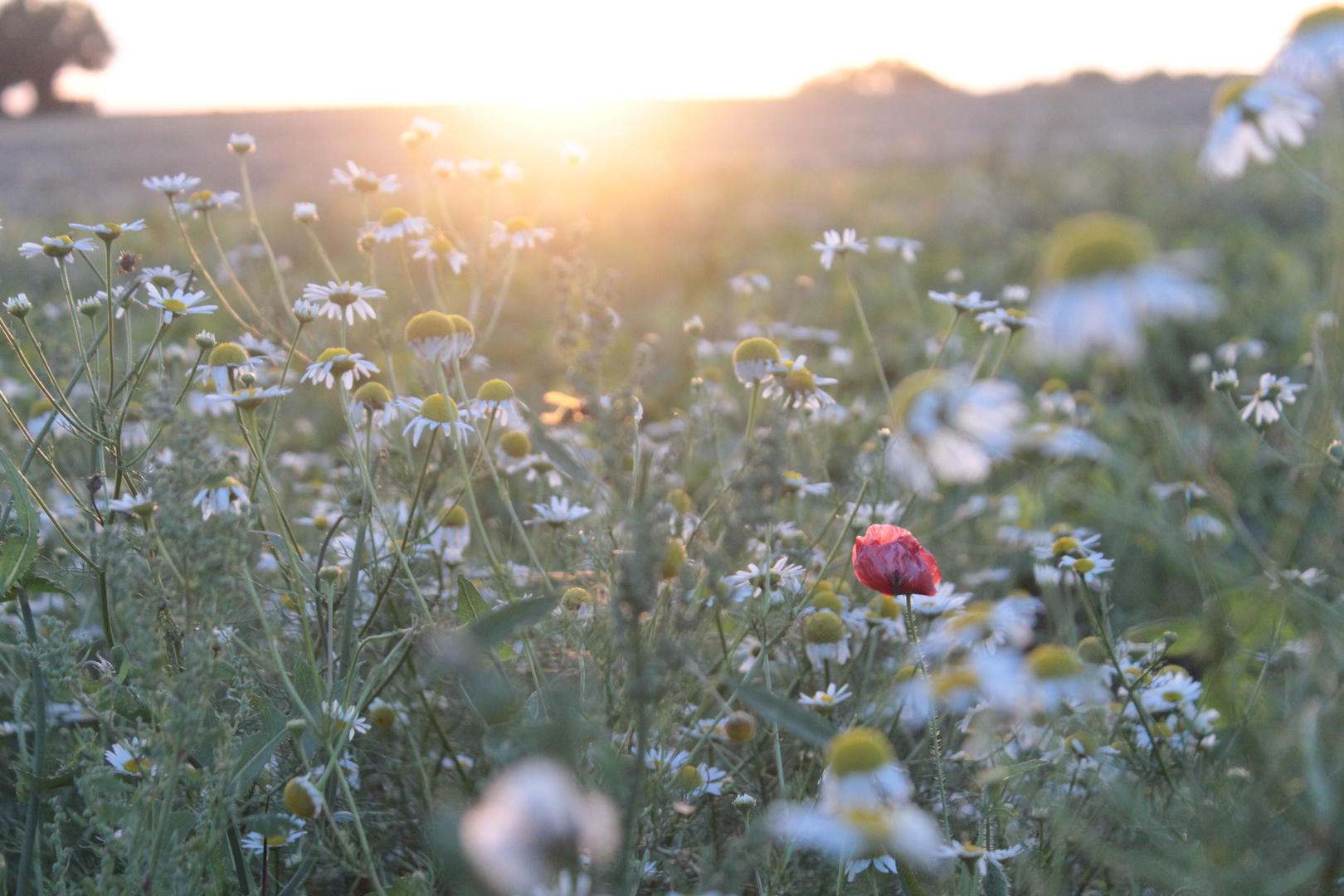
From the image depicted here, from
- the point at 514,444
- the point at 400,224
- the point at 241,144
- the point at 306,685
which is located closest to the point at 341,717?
the point at 306,685

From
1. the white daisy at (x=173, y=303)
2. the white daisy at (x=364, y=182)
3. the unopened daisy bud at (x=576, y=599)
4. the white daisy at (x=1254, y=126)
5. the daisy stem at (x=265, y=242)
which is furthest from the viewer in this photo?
the white daisy at (x=364, y=182)

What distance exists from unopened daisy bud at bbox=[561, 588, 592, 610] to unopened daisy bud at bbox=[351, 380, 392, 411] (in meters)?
0.42

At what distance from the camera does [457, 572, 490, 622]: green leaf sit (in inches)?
55.6

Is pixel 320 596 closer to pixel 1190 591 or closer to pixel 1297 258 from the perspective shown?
pixel 1190 591

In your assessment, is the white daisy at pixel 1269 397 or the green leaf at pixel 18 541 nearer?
the green leaf at pixel 18 541

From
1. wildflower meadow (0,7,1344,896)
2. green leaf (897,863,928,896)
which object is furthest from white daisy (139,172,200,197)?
green leaf (897,863,928,896)

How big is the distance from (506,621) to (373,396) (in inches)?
28.9

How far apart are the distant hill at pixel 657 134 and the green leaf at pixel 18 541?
23.1ft

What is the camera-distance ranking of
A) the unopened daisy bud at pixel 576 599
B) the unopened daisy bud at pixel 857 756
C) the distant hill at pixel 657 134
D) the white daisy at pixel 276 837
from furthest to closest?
the distant hill at pixel 657 134
the unopened daisy bud at pixel 576 599
the white daisy at pixel 276 837
the unopened daisy bud at pixel 857 756

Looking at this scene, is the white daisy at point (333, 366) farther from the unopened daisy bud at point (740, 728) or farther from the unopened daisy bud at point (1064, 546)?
the unopened daisy bud at point (1064, 546)

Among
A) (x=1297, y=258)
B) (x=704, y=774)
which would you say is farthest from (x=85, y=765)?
(x=1297, y=258)

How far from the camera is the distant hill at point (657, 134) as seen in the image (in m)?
10.8

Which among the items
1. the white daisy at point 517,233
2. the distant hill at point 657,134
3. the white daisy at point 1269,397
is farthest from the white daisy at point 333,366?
the distant hill at point 657,134

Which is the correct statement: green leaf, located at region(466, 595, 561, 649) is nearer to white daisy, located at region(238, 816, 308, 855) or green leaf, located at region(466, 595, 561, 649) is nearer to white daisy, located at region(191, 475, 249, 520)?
white daisy, located at region(238, 816, 308, 855)
